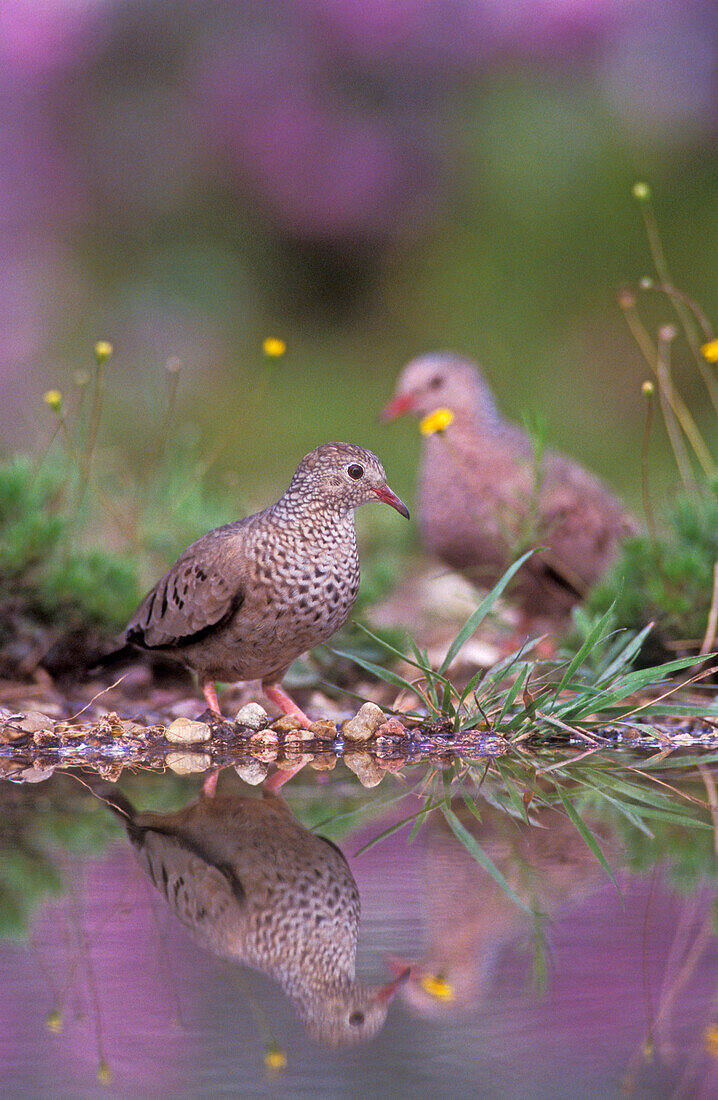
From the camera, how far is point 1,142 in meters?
11.6

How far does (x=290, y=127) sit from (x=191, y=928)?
34.0 ft

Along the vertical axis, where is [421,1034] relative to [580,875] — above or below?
above

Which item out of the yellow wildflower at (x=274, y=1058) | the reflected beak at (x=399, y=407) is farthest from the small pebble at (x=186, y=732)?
the reflected beak at (x=399, y=407)

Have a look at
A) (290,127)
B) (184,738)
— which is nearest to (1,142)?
(290,127)

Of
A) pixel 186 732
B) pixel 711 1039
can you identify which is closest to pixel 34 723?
pixel 186 732

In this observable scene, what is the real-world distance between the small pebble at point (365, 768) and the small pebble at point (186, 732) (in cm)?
38

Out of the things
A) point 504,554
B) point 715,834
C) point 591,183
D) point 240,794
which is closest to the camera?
point 715,834

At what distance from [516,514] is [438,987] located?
3.23m

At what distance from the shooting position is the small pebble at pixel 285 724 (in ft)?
11.9

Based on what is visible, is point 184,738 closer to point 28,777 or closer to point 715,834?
point 28,777

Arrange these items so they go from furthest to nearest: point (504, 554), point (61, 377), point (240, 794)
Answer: point (61, 377), point (504, 554), point (240, 794)

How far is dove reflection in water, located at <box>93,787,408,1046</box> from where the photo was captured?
70.6 inches

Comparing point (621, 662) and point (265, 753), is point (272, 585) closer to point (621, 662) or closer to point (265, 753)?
point (265, 753)

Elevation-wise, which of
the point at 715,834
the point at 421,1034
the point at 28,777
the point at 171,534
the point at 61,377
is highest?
the point at 421,1034
